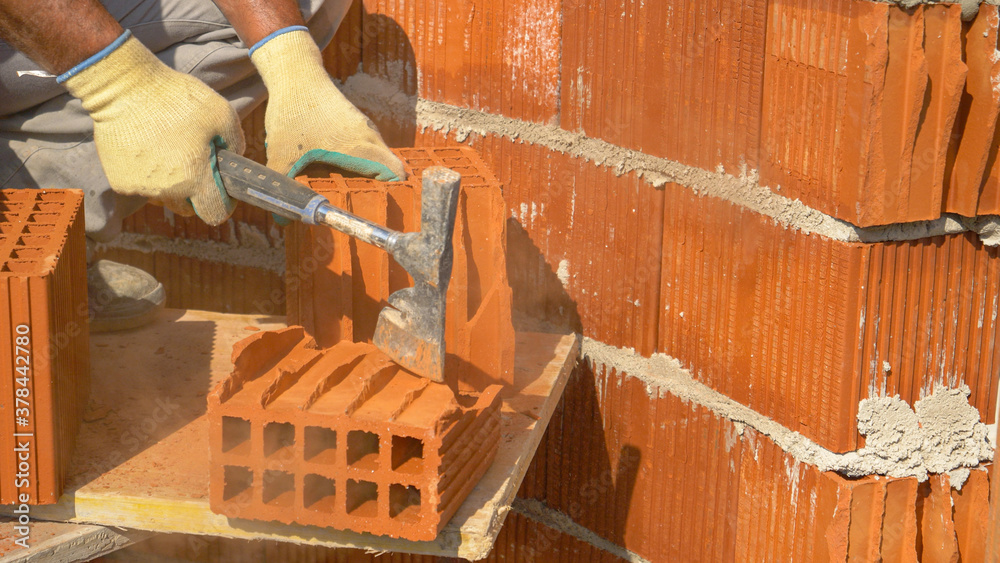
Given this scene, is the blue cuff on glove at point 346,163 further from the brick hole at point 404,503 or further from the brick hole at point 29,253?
the brick hole at point 404,503

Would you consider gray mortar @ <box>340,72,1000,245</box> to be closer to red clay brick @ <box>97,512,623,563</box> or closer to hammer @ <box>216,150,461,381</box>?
hammer @ <box>216,150,461,381</box>

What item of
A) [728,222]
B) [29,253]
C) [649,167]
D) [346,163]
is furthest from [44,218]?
[728,222]

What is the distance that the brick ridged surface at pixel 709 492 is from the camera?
188 centimetres

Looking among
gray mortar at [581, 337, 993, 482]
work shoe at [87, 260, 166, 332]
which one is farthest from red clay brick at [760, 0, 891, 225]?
work shoe at [87, 260, 166, 332]

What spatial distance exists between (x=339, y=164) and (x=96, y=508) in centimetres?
87

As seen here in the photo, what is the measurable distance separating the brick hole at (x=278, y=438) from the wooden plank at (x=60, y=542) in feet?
1.18

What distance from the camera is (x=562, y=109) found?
245cm

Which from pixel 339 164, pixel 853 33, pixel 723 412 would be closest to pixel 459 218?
pixel 339 164

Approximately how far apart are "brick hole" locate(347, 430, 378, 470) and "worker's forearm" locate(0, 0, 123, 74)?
1.00 metres

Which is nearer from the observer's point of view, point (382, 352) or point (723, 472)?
point (382, 352)

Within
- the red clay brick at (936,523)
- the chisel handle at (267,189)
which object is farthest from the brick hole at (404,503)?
the red clay brick at (936,523)

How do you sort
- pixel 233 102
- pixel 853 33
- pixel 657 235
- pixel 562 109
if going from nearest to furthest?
pixel 853 33
pixel 657 235
pixel 562 109
pixel 233 102

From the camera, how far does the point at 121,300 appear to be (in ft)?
8.59

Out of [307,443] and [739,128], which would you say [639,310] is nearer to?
[739,128]
